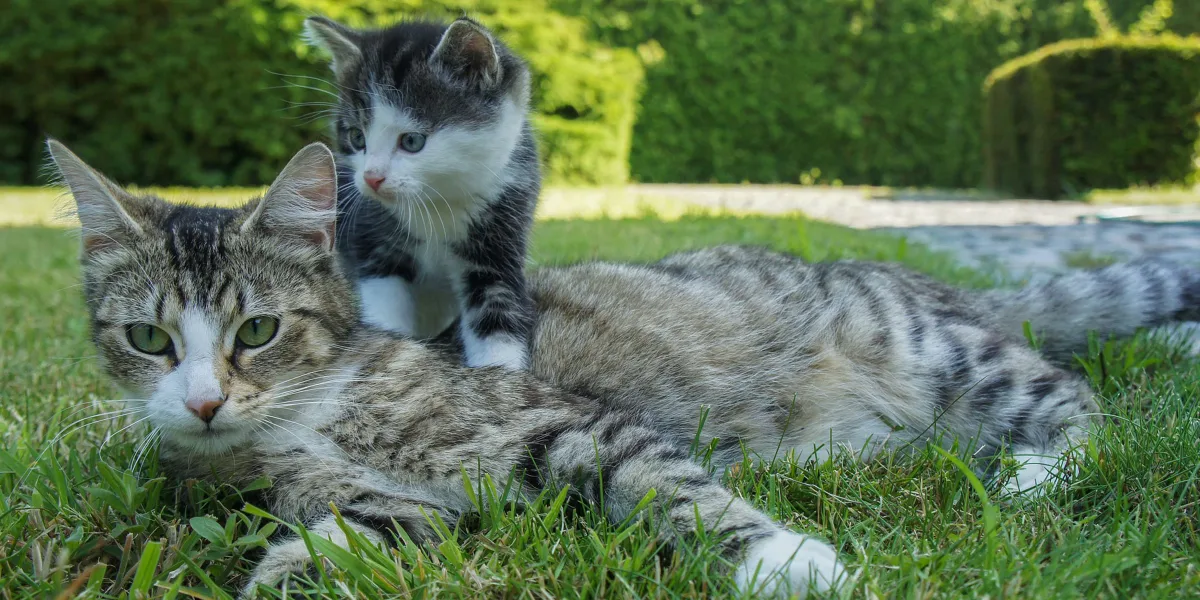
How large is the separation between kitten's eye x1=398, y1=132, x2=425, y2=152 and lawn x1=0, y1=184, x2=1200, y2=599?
1335mm

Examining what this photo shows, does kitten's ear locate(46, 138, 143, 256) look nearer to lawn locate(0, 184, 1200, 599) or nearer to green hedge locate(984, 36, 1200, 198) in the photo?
lawn locate(0, 184, 1200, 599)

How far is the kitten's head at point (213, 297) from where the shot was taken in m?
2.08

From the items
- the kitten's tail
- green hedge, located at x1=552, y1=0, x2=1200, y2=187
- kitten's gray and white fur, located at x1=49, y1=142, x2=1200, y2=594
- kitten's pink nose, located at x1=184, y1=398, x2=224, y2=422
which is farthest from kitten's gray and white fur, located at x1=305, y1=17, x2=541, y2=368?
green hedge, located at x1=552, y1=0, x2=1200, y2=187

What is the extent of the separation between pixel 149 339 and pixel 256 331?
0.27 m

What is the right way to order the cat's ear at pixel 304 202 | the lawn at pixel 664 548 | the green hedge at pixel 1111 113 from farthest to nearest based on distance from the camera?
the green hedge at pixel 1111 113, the cat's ear at pixel 304 202, the lawn at pixel 664 548

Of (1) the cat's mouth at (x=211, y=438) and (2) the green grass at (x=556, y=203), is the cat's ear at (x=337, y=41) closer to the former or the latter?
(1) the cat's mouth at (x=211, y=438)

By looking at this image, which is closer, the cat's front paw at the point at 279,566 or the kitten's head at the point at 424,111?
the cat's front paw at the point at 279,566

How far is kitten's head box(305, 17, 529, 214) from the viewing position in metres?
3.06

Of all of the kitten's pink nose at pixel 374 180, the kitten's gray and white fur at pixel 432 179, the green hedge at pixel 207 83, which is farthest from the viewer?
the green hedge at pixel 207 83

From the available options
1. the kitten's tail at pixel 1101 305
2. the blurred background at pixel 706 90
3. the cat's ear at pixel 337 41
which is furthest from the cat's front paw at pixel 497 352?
the blurred background at pixel 706 90

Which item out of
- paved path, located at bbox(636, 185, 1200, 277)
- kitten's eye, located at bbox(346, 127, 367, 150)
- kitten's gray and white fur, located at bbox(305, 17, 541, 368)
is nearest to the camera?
kitten's gray and white fur, located at bbox(305, 17, 541, 368)

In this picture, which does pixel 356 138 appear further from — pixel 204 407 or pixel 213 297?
pixel 204 407

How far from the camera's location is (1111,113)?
12.0 meters

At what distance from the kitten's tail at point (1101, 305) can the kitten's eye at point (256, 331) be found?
2669 millimetres
